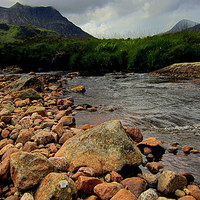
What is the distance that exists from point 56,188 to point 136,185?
0.96 metres

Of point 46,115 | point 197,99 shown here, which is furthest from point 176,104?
point 46,115

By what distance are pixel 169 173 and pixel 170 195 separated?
0.25 meters

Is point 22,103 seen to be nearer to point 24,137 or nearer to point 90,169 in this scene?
point 24,137

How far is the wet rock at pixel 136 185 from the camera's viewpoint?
246 centimetres

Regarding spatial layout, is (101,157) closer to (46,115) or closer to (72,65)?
(46,115)

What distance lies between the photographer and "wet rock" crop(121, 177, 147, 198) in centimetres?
246

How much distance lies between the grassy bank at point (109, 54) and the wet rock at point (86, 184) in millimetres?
13443

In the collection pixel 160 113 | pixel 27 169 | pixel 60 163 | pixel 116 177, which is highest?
pixel 27 169

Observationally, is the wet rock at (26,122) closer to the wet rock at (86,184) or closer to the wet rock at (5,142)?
the wet rock at (5,142)

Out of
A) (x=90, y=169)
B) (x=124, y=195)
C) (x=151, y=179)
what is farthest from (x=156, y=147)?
(x=124, y=195)

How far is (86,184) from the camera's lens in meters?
2.44

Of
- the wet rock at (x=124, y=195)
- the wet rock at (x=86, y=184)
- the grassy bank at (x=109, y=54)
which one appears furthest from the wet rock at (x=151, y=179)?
the grassy bank at (x=109, y=54)

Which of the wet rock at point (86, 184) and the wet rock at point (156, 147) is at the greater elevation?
the wet rock at point (86, 184)

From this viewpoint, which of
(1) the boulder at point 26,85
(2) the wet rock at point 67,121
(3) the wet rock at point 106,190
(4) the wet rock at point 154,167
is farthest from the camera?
(1) the boulder at point 26,85
